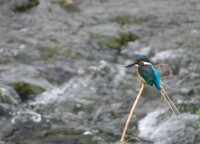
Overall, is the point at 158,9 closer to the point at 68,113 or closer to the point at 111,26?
the point at 111,26

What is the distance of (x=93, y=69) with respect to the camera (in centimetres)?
654

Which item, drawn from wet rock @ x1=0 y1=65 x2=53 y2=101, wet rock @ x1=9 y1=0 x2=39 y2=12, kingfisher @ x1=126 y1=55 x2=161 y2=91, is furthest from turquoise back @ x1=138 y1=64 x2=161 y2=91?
wet rock @ x1=9 y1=0 x2=39 y2=12

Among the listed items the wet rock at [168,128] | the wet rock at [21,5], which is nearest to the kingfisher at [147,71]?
the wet rock at [168,128]

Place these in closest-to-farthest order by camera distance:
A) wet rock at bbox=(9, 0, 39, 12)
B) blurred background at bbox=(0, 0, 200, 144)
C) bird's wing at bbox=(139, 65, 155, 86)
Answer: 1. bird's wing at bbox=(139, 65, 155, 86)
2. blurred background at bbox=(0, 0, 200, 144)
3. wet rock at bbox=(9, 0, 39, 12)

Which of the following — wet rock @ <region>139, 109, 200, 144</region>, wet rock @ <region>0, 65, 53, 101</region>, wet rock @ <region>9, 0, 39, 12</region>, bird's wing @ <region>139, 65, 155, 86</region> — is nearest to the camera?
bird's wing @ <region>139, 65, 155, 86</region>

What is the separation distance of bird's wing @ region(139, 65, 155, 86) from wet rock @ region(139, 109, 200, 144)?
2770 millimetres

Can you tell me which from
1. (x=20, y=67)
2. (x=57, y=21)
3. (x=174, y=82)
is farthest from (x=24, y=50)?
(x=174, y=82)

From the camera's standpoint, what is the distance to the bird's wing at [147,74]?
194cm

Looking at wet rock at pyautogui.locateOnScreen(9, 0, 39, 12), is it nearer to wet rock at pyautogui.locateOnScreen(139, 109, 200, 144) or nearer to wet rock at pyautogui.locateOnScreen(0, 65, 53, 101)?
wet rock at pyautogui.locateOnScreen(0, 65, 53, 101)

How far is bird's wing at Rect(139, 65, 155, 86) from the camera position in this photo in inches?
76.4

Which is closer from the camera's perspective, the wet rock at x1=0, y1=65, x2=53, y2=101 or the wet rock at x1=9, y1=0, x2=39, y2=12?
the wet rock at x1=0, y1=65, x2=53, y2=101

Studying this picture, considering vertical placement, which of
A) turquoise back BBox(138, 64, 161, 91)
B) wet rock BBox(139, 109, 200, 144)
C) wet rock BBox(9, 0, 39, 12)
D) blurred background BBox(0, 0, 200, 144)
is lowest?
wet rock BBox(139, 109, 200, 144)

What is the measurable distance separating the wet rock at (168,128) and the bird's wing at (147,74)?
2.77 m

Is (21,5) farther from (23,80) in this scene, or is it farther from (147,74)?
(147,74)
